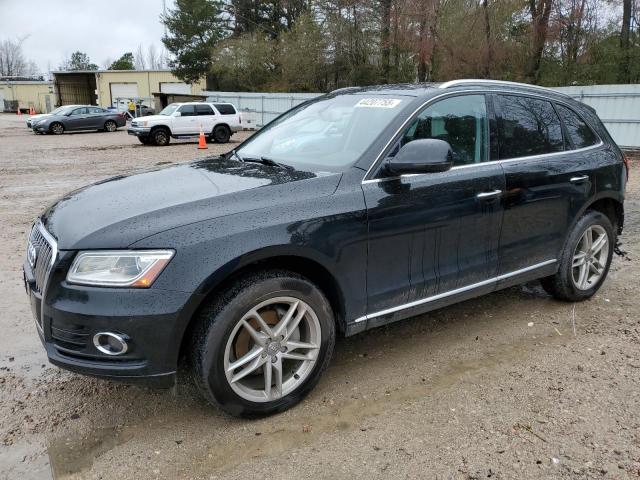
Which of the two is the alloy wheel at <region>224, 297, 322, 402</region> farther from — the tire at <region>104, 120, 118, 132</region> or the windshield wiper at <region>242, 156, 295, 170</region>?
the tire at <region>104, 120, 118, 132</region>

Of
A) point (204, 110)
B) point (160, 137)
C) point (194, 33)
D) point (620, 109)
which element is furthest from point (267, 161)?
point (194, 33)

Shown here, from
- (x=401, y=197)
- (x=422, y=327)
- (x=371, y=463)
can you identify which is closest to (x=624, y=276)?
(x=422, y=327)

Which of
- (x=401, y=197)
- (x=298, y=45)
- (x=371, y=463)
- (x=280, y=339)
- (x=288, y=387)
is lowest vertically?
(x=371, y=463)

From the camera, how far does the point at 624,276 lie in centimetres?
529

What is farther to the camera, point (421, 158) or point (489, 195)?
point (489, 195)

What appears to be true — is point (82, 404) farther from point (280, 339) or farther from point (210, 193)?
point (210, 193)

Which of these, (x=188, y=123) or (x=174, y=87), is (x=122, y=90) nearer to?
(x=174, y=87)

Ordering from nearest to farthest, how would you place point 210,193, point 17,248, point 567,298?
point 210,193 → point 567,298 → point 17,248

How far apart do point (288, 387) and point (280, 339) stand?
0.30m

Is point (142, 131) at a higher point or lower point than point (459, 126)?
higher

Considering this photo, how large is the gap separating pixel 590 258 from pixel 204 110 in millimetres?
19719

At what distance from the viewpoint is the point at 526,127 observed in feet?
13.2

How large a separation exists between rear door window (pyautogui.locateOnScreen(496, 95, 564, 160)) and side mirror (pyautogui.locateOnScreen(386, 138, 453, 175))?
0.87 metres

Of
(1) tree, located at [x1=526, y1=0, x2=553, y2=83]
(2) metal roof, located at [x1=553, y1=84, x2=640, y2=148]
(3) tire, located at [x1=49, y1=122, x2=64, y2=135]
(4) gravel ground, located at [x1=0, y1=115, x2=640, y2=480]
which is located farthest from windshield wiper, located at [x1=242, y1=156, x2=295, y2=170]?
(3) tire, located at [x1=49, y1=122, x2=64, y2=135]
